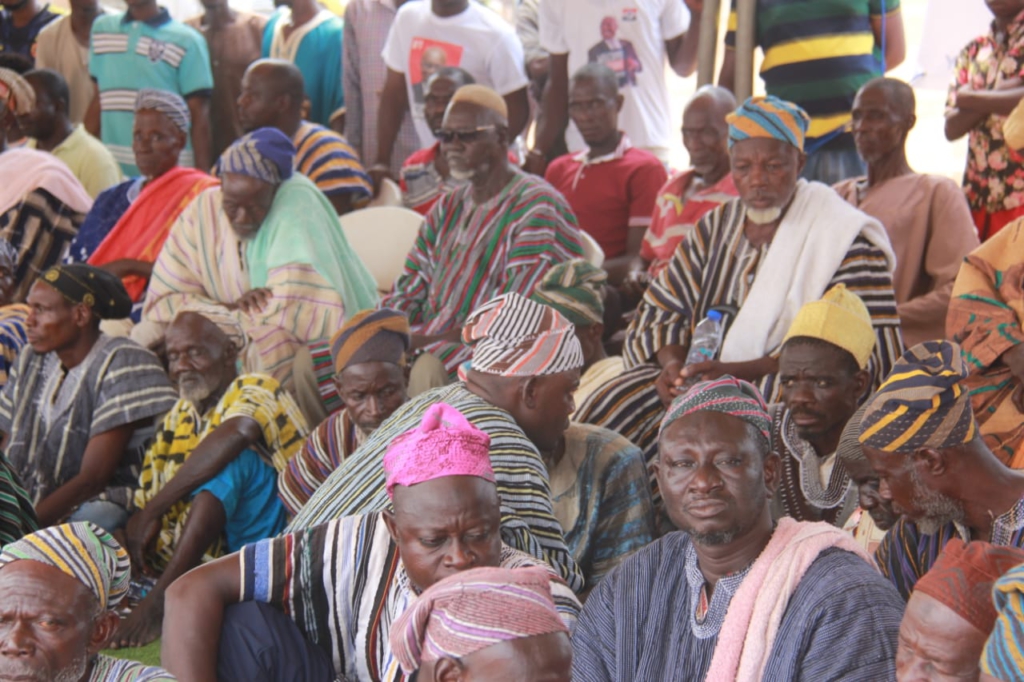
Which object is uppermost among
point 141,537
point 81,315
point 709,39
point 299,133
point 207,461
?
point 709,39

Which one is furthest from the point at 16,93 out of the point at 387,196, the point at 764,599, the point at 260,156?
the point at 764,599

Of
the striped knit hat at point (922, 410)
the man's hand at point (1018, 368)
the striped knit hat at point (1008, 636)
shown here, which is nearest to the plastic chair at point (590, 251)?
the man's hand at point (1018, 368)

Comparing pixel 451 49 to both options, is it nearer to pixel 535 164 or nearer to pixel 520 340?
pixel 535 164

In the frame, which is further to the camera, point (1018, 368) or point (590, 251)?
point (590, 251)

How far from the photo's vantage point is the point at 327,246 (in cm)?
613

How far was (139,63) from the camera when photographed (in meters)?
8.31

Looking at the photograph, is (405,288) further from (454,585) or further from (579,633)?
(454,585)

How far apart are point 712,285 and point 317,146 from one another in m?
2.97

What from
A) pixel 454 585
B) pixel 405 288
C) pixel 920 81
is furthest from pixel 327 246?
pixel 454 585

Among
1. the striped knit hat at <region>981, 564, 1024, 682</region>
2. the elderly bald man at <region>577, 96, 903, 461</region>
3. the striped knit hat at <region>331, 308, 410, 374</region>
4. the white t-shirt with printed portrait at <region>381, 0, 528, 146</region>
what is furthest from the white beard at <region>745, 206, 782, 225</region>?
the striped knit hat at <region>981, 564, 1024, 682</region>

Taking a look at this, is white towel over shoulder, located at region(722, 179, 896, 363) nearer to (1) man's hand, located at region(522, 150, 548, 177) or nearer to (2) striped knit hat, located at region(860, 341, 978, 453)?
(2) striped knit hat, located at region(860, 341, 978, 453)

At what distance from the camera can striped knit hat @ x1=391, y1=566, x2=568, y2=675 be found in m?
2.37

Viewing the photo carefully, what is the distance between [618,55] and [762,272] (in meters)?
2.95

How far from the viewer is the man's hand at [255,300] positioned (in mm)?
5961
